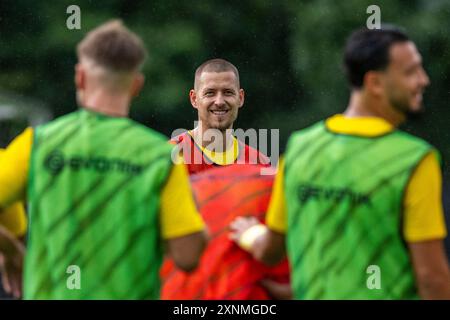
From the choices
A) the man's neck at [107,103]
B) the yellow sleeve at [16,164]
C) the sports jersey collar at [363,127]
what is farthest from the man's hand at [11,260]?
the sports jersey collar at [363,127]

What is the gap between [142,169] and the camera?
4.94 metres

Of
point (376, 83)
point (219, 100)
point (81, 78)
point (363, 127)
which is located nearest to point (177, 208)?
point (81, 78)

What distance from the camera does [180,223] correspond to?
16.3 feet

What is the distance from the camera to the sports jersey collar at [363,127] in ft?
16.5

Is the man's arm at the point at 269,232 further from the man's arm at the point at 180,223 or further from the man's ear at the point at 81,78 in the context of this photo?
the man's ear at the point at 81,78

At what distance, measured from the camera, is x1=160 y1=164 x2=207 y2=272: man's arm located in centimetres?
496

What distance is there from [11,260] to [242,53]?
78.0 feet

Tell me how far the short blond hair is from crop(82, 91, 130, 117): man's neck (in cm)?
10

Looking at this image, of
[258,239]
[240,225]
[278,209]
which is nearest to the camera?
[278,209]

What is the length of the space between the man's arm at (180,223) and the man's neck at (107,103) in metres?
0.31

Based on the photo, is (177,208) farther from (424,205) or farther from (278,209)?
(424,205)

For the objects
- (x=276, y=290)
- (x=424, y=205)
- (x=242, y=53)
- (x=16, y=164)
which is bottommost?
(x=276, y=290)

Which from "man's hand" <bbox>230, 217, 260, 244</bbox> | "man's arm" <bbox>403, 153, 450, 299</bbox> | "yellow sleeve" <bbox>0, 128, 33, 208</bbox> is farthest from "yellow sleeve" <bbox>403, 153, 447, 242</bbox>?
"yellow sleeve" <bbox>0, 128, 33, 208</bbox>

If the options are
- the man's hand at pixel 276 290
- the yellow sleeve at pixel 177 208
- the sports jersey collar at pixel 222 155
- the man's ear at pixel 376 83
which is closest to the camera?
the yellow sleeve at pixel 177 208
